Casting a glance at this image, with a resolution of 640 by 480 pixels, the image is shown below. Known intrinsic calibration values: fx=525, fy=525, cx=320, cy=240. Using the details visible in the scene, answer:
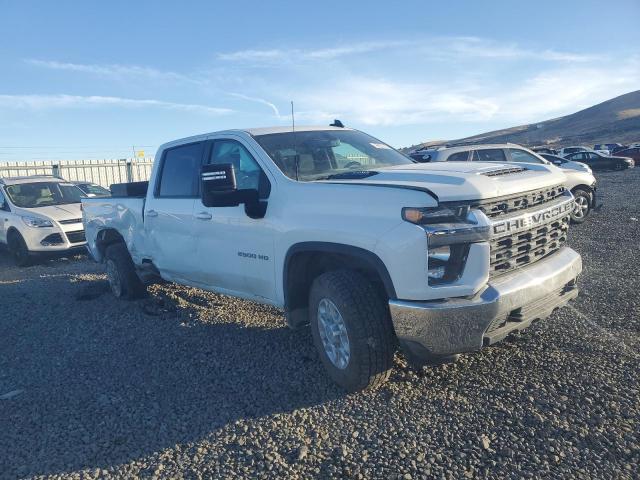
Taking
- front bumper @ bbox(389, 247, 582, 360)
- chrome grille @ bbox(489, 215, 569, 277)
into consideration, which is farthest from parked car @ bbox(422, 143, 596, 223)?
front bumper @ bbox(389, 247, 582, 360)

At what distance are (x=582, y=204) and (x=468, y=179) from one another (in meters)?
9.60

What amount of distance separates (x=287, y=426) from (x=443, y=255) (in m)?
1.47

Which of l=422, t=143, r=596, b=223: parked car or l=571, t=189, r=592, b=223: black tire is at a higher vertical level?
l=422, t=143, r=596, b=223: parked car

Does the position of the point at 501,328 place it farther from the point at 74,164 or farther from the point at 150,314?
the point at 74,164

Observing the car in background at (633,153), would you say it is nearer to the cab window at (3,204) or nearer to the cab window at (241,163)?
the cab window at (3,204)

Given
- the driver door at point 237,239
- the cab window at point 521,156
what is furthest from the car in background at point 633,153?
the driver door at point 237,239

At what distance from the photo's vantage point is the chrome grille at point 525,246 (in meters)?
3.27

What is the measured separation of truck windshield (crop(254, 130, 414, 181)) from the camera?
4340 millimetres

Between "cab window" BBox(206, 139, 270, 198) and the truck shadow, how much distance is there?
145cm

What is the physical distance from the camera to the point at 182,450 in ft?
10.3

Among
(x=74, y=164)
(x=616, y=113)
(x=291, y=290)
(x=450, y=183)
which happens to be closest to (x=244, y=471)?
(x=291, y=290)

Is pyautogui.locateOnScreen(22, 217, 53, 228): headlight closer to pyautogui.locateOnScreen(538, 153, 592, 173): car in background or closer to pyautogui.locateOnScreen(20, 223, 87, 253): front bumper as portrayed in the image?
pyautogui.locateOnScreen(20, 223, 87, 253): front bumper

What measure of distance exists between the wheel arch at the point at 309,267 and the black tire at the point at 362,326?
0.12m

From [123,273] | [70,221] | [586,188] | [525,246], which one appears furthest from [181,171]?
[586,188]
